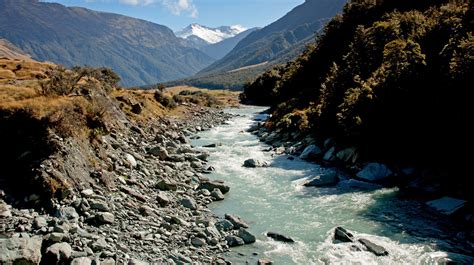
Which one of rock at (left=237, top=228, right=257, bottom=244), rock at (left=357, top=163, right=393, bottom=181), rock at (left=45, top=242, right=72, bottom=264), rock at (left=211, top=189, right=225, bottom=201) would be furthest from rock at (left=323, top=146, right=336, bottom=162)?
rock at (left=45, top=242, right=72, bottom=264)

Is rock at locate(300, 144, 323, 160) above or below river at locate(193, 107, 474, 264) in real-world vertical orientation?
above

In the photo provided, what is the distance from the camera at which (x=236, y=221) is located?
22.3 meters

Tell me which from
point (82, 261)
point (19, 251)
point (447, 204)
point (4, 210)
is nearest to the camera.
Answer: point (19, 251)

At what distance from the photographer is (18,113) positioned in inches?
859

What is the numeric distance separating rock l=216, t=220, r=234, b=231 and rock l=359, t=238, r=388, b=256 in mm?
7077

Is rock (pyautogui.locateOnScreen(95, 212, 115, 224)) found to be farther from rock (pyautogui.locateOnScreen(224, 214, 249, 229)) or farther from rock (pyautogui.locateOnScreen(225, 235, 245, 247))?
rock (pyautogui.locateOnScreen(224, 214, 249, 229))

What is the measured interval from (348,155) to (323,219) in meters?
15.7

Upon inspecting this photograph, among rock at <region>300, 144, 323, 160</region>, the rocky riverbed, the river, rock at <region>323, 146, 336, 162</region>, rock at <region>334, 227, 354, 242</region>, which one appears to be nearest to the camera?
the rocky riverbed

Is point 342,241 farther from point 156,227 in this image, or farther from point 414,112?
point 414,112

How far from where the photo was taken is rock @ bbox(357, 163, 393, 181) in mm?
32375

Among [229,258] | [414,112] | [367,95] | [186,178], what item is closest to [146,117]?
[186,178]

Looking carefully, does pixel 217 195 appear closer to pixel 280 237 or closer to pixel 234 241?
pixel 280 237

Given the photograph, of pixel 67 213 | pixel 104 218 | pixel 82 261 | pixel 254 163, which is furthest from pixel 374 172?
pixel 82 261

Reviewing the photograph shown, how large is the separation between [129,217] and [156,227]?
1.62m
